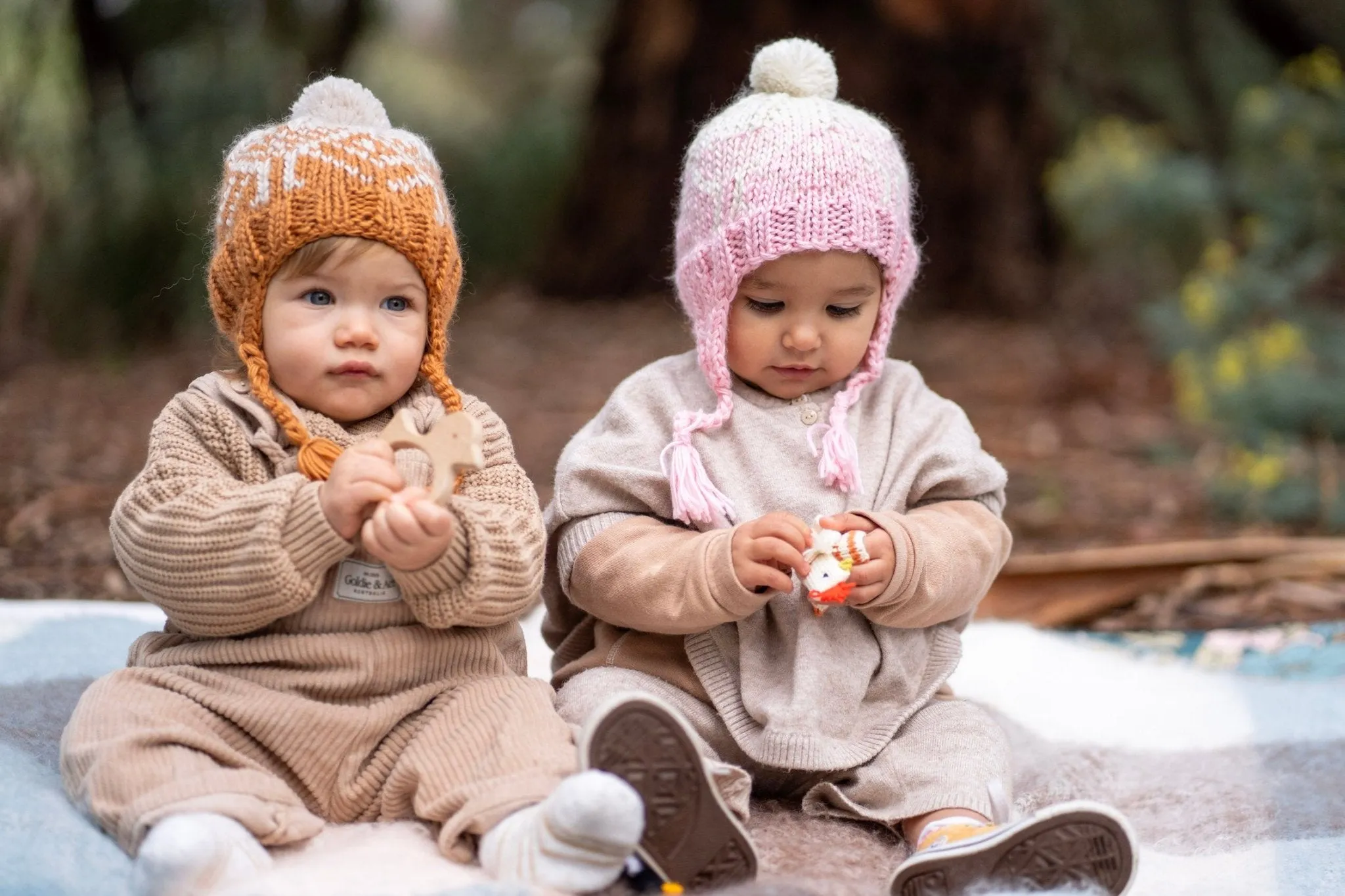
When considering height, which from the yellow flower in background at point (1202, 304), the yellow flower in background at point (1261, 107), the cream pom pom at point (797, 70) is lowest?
the yellow flower in background at point (1202, 304)

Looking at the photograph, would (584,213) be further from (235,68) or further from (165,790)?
(165,790)

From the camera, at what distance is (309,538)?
1.69 metres

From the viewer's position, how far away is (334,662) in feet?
5.80

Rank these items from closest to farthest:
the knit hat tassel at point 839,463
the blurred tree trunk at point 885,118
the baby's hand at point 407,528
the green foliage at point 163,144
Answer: the baby's hand at point 407,528, the knit hat tassel at point 839,463, the green foliage at point 163,144, the blurred tree trunk at point 885,118

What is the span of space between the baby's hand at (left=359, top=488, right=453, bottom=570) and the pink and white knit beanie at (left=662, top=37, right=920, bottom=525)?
1.40 ft

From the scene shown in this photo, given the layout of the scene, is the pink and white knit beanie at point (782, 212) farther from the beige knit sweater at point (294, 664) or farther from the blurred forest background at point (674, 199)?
the blurred forest background at point (674, 199)

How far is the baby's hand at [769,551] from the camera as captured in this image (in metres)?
1.86

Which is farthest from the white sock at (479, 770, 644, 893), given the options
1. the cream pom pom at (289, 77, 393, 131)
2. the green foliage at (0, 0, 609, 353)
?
the green foliage at (0, 0, 609, 353)

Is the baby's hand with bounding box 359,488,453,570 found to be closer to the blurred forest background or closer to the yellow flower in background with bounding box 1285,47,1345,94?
the blurred forest background

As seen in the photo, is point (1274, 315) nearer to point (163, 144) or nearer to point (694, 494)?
point (694, 494)

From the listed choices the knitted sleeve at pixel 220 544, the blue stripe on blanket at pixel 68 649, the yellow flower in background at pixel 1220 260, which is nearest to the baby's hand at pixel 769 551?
the knitted sleeve at pixel 220 544

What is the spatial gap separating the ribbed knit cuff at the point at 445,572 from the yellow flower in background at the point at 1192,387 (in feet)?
10.4

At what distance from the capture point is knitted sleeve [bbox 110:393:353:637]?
1.68 meters

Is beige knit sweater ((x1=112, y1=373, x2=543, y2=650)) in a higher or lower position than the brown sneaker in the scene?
higher
